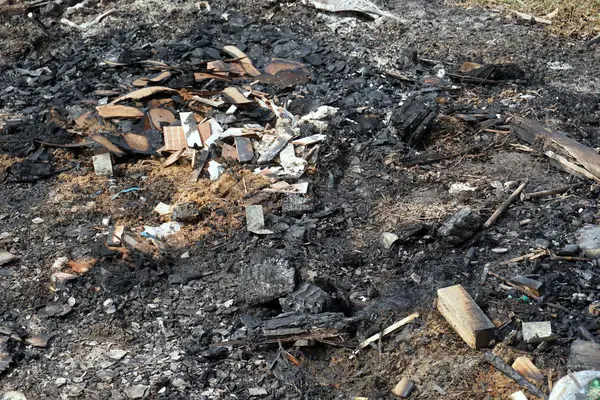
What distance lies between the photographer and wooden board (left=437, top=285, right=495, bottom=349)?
4.59 m

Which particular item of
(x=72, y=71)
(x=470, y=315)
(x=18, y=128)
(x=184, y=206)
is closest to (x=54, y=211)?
(x=184, y=206)

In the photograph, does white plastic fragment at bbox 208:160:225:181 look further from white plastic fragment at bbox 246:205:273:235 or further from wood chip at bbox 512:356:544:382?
wood chip at bbox 512:356:544:382

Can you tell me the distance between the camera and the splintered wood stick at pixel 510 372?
4215mm

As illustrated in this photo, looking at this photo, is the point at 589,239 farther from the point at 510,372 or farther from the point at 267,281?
the point at 267,281

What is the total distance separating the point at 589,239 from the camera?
543 cm

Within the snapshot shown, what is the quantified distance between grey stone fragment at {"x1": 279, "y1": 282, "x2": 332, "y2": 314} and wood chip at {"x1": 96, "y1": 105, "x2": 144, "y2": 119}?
3.99 metres

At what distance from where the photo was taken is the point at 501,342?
4.62 meters

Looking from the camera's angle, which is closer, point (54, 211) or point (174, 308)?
point (174, 308)

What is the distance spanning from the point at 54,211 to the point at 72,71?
11.7 feet

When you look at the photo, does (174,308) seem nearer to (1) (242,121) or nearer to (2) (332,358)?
(2) (332,358)

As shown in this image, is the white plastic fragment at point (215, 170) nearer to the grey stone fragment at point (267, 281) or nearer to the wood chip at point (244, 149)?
the wood chip at point (244, 149)

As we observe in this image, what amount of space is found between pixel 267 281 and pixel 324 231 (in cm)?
103

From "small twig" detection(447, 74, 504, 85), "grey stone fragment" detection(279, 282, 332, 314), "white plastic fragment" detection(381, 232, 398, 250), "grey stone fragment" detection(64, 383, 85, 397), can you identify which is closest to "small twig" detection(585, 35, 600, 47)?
"small twig" detection(447, 74, 504, 85)

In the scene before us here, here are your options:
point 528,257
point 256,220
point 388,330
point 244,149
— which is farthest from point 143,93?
point 528,257
